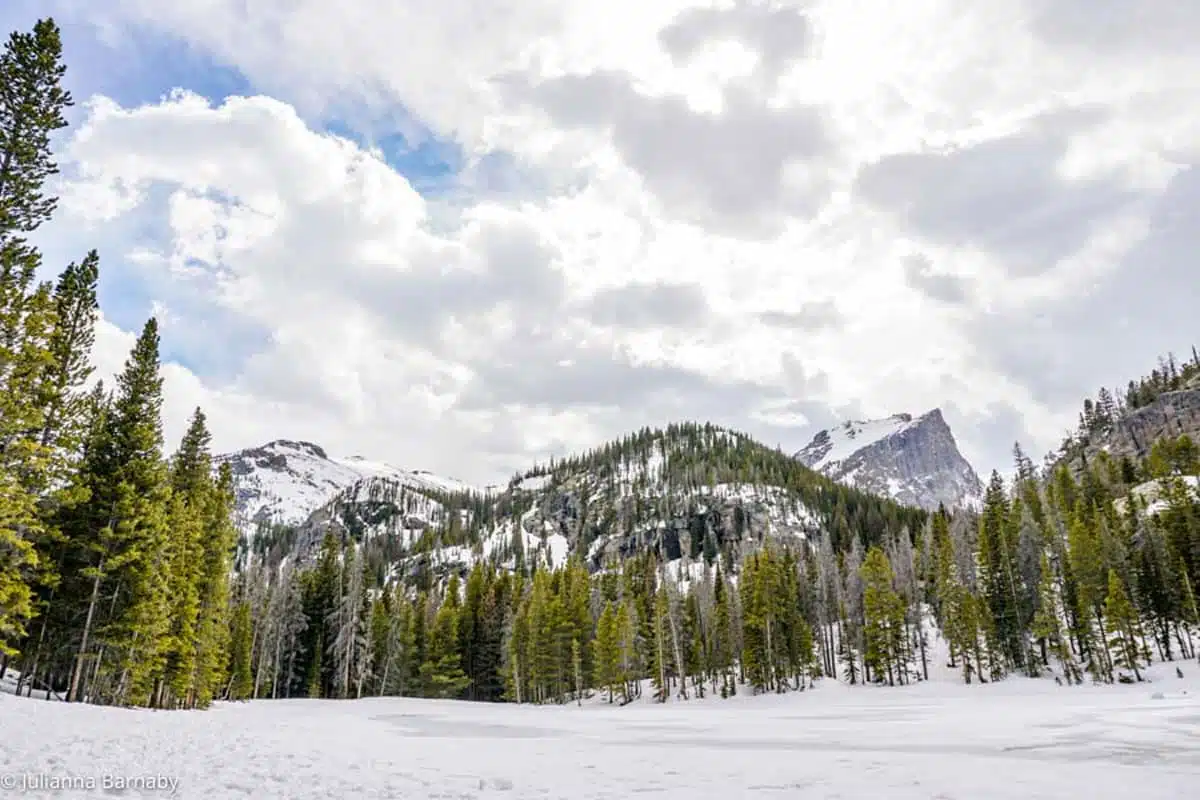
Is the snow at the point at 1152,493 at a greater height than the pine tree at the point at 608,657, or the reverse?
the snow at the point at 1152,493

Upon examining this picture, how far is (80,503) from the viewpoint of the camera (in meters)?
29.8

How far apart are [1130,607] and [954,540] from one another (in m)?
43.7

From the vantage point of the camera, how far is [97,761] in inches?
439

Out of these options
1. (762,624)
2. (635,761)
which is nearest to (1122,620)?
(762,624)

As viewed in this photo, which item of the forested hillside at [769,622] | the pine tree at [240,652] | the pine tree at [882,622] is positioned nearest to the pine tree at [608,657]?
the forested hillside at [769,622]

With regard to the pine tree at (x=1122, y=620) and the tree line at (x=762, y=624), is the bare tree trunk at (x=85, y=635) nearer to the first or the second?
the tree line at (x=762, y=624)

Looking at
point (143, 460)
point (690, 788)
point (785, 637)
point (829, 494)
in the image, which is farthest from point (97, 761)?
point (829, 494)

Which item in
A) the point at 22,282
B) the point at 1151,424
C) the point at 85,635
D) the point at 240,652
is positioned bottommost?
the point at 240,652

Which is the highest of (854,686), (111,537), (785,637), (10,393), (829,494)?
(829,494)

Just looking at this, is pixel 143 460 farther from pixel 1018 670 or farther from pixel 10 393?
pixel 1018 670

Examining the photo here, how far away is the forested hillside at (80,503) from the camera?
2064 centimetres

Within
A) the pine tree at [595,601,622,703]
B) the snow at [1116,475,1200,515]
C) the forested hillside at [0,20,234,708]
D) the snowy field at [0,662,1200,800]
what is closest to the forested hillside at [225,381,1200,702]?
the pine tree at [595,601,622,703]

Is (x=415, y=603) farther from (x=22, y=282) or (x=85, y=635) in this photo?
(x=22, y=282)

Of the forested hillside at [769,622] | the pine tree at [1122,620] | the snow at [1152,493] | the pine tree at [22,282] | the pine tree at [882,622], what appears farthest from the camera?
the snow at [1152,493]
